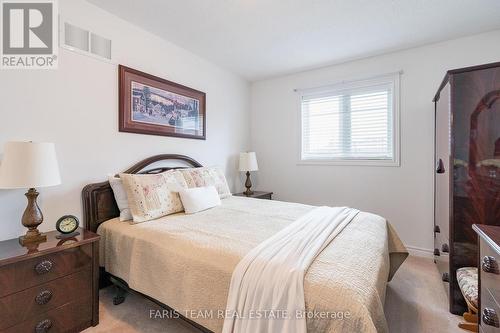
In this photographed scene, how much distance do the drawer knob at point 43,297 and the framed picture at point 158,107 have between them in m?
1.42

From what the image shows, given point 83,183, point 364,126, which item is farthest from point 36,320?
point 364,126

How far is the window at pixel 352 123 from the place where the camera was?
9.95ft

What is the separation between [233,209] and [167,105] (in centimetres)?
143

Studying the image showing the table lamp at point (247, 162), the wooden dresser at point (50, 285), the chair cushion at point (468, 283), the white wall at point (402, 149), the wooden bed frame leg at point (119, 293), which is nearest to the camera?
the wooden dresser at point (50, 285)

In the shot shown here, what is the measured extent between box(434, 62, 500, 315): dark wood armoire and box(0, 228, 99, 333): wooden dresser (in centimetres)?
272

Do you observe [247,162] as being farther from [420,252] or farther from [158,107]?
[420,252]

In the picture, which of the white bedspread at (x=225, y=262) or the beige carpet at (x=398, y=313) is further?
the beige carpet at (x=398, y=313)

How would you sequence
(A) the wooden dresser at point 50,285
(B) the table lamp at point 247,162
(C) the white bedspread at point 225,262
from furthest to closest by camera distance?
1. (B) the table lamp at point 247,162
2. (A) the wooden dresser at point 50,285
3. (C) the white bedspread at point 225,262

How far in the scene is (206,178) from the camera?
277 centimetres

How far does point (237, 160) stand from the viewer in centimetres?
392

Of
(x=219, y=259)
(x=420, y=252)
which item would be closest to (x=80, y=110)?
(x=219, y=259)

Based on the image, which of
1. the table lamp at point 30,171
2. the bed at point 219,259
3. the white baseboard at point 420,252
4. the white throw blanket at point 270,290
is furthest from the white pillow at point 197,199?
the white baseboard at point 420,252

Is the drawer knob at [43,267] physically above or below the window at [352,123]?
below

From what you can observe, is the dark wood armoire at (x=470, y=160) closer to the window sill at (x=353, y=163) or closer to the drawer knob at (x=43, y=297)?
the window sill at (x=353, y=163)
